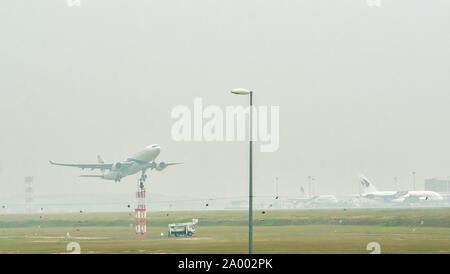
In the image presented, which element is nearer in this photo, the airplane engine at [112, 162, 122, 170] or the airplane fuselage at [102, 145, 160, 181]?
the airplane fuselage at [102, 145, 160, 181]

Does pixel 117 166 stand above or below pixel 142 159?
below

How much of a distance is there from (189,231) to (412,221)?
65403 millimetres

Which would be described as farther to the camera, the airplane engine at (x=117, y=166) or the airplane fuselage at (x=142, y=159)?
the airplane engine at (x=117, y=166)

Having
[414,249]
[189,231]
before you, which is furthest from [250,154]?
[189,231]
